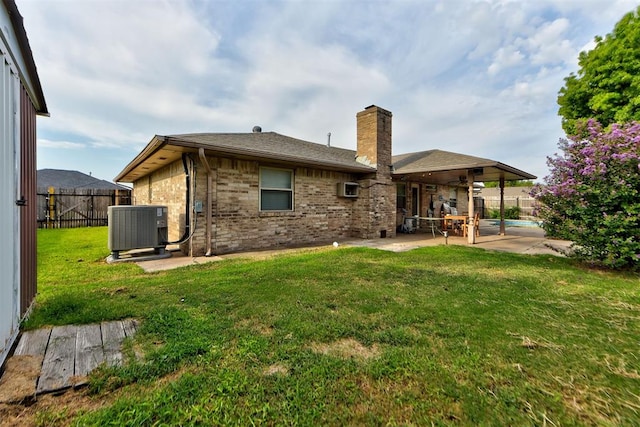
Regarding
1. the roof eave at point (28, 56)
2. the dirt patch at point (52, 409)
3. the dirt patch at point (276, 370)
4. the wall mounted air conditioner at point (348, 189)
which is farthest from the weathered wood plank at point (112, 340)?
the wall mounted air conditioner at point (348, 189)

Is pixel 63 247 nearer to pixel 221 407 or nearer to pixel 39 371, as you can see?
pixel 39 371

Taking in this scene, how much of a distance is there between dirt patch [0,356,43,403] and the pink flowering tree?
8.05 m

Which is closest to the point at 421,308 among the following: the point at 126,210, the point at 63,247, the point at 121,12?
the point at 126,210

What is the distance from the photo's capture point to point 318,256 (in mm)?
6535

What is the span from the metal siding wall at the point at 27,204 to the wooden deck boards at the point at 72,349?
57cm

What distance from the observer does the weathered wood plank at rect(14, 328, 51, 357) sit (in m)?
2.21

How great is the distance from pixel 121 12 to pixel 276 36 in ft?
12.2

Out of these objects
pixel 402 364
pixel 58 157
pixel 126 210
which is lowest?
pixel 402 364

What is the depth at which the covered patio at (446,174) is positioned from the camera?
8.98 meters

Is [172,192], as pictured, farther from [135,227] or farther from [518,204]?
[518,204]

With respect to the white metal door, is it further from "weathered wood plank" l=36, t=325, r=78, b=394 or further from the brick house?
the brick house

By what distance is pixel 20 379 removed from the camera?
1877 mm

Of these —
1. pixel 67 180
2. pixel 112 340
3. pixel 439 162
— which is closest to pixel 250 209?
pixel 112 340

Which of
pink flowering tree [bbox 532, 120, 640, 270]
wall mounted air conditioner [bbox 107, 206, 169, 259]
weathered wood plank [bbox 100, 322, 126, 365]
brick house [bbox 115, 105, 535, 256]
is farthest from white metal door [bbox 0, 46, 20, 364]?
pink flowering tree [bbox 532, 120, 640, 270]
